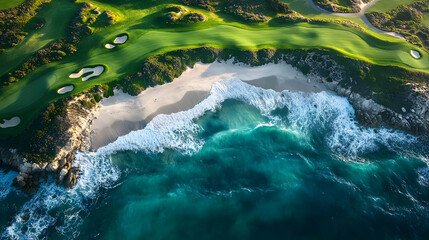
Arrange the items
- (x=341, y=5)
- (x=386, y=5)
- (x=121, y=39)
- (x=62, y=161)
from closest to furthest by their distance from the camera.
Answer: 1. (x=62, y=161)
2. (x=121, y=39)
3. (x=341, y=5)
4. (x=386, y=5)

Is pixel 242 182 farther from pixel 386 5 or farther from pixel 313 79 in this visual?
pixel 386 5

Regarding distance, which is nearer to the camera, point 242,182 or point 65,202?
point 65,202

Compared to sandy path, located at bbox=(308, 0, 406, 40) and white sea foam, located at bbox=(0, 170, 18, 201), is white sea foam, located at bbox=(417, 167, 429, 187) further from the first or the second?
white sea foam, located at bbox=(0, 170, 18, 201)

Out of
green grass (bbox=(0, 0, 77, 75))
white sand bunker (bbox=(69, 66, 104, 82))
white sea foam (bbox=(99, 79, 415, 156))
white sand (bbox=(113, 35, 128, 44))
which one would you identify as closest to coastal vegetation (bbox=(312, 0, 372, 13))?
white sea foam (bbox=(99, 79, 415, 156))

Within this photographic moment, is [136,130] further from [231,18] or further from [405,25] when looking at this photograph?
[405,25]

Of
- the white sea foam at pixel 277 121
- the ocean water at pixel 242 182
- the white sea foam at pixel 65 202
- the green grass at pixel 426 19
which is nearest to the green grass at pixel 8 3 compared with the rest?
the ocean water at pixel 242 182

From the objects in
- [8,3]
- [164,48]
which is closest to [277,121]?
[164,48]
